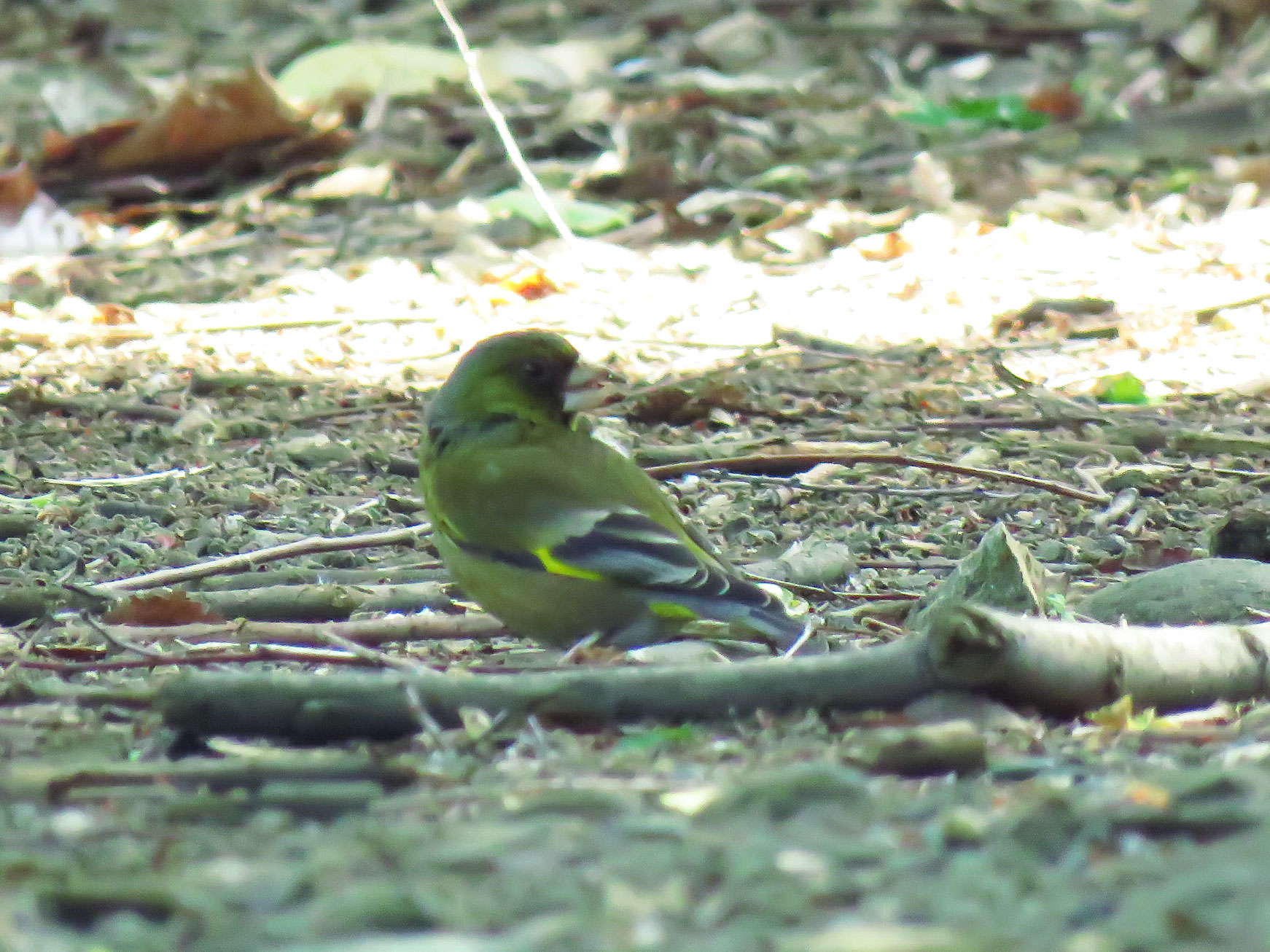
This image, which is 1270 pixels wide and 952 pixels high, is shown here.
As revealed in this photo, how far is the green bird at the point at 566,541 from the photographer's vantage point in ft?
11.4

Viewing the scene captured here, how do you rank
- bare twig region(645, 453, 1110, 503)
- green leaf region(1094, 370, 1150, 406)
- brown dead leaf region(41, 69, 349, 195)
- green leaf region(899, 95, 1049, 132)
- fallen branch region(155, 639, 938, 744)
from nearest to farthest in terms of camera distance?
fallen branch region(155, 639, 938, 744) < bare twig region(645, 453, 1110, 503) < green leaf region(1094, 370, 1150, 406) < brown dead leaf region(41, 69, 349, 195) < green leaf region(899, 95, 1049, 132)

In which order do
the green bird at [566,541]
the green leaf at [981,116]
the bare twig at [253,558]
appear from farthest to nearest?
the green leaf at [981,116]
the bare twig at [253,558]
the green bird at [566,541]

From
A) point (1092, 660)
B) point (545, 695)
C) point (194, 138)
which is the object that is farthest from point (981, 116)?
point (545, 695)

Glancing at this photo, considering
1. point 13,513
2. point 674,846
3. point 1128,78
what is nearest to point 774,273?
point 1128,78

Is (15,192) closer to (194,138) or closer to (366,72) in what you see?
(194,138)

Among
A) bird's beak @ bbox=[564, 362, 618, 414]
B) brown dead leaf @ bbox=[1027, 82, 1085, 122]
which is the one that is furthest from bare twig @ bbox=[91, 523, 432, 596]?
brown dead leaf @ bbox=[1027, 82, 1085, 122]

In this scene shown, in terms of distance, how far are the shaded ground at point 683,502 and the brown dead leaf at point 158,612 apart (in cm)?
1

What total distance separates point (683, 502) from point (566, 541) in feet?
3.73

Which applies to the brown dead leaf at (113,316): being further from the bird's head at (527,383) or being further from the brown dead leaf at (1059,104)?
the brown dead leaf at (1059,104)

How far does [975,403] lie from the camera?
5.68 meters

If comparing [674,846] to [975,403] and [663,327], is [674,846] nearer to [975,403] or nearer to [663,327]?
[975,403]

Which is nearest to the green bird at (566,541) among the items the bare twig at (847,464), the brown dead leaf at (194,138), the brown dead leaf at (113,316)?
the bare twig at (847,464)

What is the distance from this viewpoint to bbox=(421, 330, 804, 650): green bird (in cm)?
348

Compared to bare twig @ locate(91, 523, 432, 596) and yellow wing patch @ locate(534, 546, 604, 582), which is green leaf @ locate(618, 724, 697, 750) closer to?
yellow wing patch @ locate(534, 546, 604, 582)
